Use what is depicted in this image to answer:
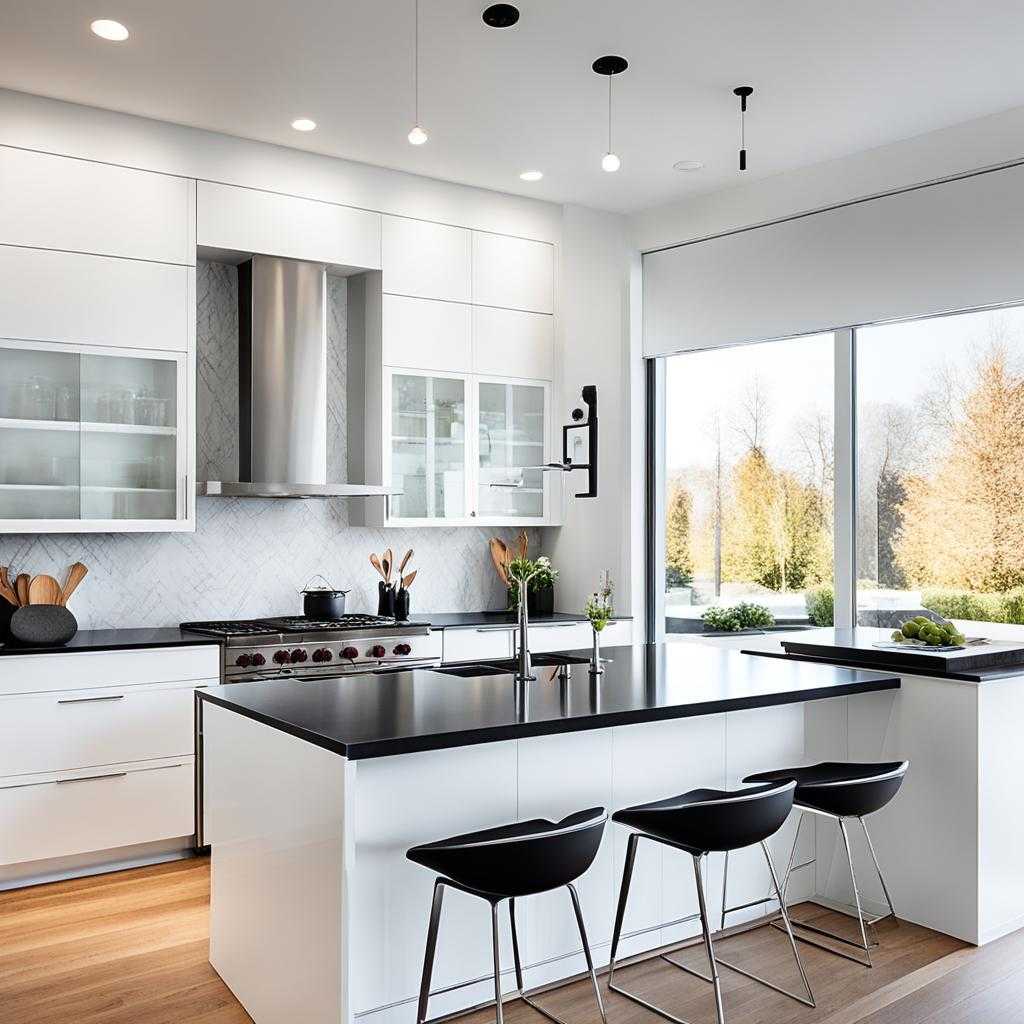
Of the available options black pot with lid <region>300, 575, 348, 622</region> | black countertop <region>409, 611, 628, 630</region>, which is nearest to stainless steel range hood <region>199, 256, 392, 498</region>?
black pot with lid <region>300, 575, 348, 622</region>

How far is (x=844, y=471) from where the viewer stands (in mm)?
5020

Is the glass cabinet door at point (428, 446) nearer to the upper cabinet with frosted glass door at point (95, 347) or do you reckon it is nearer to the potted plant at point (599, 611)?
the upper cabinet with frosted glass door at point (95, 347)

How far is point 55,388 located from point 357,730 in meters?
2.57

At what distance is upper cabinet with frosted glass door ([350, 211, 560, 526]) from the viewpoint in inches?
208

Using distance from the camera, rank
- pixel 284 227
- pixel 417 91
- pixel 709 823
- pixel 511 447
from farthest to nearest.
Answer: pixel 511 447
pixel 284 227
pixel 417 91
pixel 709 823

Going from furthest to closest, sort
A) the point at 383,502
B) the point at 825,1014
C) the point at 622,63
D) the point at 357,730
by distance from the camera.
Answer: the point at 383,502, the point at 622,63, the point at 825,1014, the point at 357,730

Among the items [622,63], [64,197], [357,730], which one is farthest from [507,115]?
[357,730]

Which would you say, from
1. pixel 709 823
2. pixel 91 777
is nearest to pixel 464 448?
pixel 91 777

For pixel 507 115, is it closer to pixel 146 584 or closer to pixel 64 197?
pixel 64 197

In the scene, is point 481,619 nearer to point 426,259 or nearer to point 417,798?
point 426,259

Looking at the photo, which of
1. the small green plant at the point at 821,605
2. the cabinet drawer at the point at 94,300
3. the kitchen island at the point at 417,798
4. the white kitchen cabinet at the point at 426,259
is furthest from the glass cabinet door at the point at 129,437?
the small green plant at the point at 821,605

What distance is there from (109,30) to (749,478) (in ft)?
11.6

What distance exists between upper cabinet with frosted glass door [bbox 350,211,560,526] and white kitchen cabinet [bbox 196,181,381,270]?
0.14 meters

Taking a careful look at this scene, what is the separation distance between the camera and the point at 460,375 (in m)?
5.50
